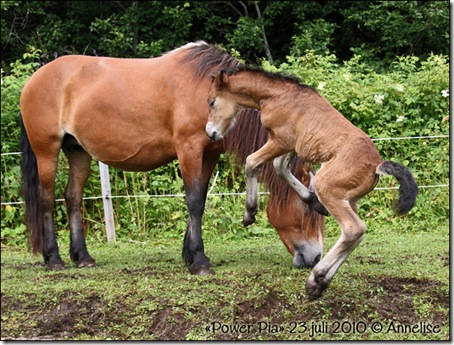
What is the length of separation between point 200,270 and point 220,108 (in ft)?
5.24

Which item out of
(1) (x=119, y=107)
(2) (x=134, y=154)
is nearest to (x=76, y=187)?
(2) (x=134, y=154)

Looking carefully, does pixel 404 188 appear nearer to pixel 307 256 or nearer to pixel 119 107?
pixel 307 256

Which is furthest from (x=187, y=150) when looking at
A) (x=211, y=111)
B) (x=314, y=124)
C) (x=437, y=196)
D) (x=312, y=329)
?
(x=437, y=196)

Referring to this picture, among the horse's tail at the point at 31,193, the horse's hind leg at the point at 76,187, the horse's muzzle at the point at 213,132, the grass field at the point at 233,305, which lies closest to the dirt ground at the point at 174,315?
the grass field at the point at 233,305

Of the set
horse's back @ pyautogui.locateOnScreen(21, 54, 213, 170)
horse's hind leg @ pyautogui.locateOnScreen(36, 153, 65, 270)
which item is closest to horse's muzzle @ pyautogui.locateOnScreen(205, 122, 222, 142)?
horse's back @ pyautogui.locateOnScreen(21, 54, 213, 170)

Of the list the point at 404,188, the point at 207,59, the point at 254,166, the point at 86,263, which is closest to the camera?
the point at 404,188

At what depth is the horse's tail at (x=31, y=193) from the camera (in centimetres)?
740

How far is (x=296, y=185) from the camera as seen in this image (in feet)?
17.9

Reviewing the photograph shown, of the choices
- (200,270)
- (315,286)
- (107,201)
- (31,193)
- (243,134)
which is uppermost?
(243,134)

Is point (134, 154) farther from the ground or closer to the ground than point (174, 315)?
farther from the ground

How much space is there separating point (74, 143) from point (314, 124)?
3.09 m

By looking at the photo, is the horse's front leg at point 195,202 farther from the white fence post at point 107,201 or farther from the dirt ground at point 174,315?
the white fence post at point 107,201

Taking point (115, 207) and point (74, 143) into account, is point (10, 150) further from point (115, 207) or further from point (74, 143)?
point (74, 143)

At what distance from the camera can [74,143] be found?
23.9 ft
